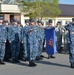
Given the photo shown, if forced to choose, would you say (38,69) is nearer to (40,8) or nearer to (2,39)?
(2,39)

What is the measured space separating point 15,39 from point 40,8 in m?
26.2

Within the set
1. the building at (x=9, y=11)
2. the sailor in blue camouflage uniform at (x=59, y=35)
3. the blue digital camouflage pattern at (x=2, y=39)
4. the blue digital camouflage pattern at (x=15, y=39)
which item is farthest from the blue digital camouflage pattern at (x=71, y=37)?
the building at (x=9, y=11)

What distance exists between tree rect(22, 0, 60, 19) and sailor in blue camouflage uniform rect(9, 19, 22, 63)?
83.1ft

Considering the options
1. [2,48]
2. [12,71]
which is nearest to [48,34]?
[2,48]

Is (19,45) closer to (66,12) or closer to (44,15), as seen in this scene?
(44,15)

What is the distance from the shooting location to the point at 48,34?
43.7ft

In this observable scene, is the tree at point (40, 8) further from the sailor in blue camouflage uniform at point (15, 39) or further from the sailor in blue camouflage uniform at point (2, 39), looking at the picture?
the sailor in blue camouflage uniform at point (2, 39)

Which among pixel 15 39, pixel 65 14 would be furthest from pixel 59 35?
pixel 65 14

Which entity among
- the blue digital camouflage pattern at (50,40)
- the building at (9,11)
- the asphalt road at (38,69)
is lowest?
the asphalt road at (38,69)

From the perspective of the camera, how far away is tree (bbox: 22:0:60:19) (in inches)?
1486

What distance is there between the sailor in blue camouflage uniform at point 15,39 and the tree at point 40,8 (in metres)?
25.3

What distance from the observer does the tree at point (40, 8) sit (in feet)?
124

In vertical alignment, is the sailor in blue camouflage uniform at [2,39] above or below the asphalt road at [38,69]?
above

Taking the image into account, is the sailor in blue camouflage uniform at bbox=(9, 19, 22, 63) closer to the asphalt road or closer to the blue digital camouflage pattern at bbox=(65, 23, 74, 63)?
the asphalt road
